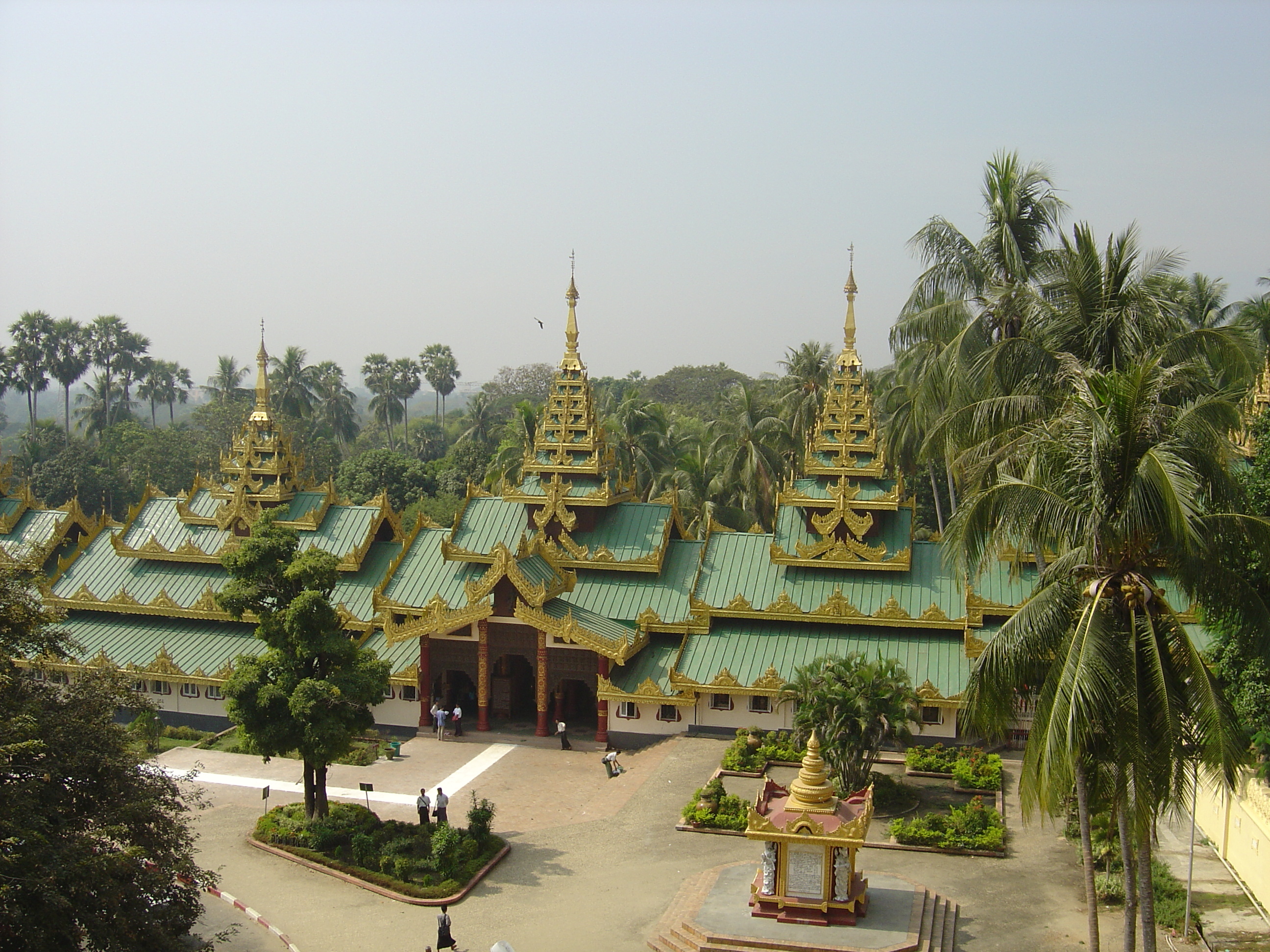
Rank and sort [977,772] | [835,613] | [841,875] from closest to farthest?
[841,875] < [977,772] < [835,613]

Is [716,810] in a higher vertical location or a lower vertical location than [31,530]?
lower

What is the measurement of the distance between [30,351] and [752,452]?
166ft

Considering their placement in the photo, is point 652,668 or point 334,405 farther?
point 334,405

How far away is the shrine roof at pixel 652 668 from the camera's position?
101 feet

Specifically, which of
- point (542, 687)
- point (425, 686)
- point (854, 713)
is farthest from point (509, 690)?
point (854, 713)

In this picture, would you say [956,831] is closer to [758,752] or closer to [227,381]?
[758,752]

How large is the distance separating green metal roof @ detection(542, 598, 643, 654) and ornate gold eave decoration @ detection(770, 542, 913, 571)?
14.2 ft

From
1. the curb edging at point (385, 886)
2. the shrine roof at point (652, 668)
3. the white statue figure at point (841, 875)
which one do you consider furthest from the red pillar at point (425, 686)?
the white statue figure at point (841, 875)

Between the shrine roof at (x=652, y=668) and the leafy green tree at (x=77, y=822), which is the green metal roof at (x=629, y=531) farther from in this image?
the leafy green tree at (x=77, y=822)

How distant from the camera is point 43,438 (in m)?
79.6

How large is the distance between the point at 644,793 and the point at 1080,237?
48.1 feet

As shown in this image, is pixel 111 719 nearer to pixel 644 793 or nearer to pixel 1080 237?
pixel 644 793

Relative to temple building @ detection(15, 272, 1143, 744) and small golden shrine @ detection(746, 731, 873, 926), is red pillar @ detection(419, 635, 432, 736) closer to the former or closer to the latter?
temple building @ detection(15, 272, 1143, 744)

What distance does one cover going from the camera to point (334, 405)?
3465 inches
